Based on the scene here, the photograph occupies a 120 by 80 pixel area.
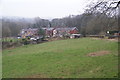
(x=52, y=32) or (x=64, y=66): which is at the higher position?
(x=52, y=32)

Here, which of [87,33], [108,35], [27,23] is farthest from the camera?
[27,23]

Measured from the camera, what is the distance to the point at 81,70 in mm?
10500

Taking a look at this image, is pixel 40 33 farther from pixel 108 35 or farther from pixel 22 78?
pixel 22 78

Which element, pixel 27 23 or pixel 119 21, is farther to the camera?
pixel 27 23

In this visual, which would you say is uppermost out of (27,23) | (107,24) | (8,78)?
(27,23)

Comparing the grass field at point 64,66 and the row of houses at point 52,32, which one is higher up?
the row of houses at point 52,32

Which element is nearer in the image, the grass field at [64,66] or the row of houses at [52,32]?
the grass field at [64,66]

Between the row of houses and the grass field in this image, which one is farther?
the row of houses

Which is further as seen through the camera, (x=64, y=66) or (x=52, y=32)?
(x=52, y=32)

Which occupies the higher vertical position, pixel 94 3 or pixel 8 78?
pixel 94 3

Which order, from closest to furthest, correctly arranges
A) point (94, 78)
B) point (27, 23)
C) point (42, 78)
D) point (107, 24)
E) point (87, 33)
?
point (94, 78) < point (42, 78) < point (107, 24) < point (87, 33) < point (27, 23)

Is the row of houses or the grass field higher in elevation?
the row of houses

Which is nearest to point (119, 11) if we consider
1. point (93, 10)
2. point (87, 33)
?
point (93, 10)

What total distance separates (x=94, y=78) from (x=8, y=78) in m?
4.73
